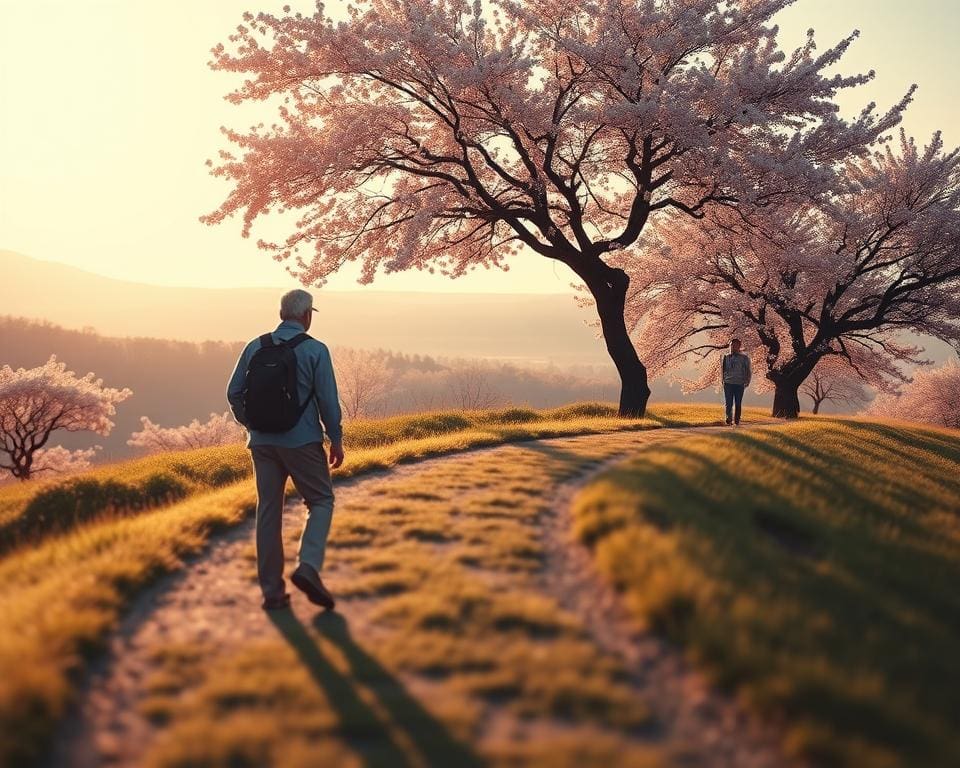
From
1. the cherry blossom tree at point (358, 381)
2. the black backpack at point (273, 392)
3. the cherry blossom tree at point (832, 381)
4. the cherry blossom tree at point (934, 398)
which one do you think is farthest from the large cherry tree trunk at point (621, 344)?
the cherry blossom tree at point (934, 398)

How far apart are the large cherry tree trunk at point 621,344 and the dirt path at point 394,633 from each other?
11.6 meters

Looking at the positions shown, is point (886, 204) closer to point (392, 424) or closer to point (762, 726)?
point (392, 424)

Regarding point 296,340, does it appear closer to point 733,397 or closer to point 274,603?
point 274,603

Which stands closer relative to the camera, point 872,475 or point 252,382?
point 252,382

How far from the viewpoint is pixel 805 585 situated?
16.7ft

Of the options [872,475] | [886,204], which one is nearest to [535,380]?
[886,204]

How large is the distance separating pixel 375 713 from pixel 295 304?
3.80 m

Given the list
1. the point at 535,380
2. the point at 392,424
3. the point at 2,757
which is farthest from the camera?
the point at 535,380

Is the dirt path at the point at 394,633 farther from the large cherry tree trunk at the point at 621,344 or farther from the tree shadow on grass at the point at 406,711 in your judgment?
the large cherry tree trunk at the point at 621,344

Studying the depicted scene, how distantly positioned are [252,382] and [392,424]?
34.6ft

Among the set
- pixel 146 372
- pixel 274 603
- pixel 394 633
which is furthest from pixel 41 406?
pixel 146 372

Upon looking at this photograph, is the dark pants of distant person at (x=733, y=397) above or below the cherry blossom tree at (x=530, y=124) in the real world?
below

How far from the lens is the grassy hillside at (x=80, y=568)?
149 inches

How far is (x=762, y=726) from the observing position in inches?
134
